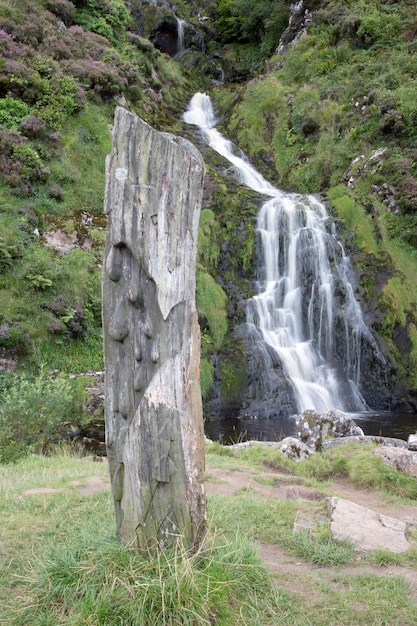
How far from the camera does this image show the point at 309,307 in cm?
1666

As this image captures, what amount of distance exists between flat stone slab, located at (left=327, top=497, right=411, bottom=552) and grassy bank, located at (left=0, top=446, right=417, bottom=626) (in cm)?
13

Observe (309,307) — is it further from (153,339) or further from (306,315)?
(153,339)

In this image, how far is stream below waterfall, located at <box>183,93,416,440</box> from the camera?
14875 millimetres

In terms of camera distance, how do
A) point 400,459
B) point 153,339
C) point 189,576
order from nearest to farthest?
point 189,576, point 153,339, point 400,459

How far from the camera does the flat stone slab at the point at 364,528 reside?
4.66 meters

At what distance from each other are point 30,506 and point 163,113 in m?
23.4

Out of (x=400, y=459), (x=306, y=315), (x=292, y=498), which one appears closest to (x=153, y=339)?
(x=292, y=498)

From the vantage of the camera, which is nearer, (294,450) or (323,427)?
(294,450)

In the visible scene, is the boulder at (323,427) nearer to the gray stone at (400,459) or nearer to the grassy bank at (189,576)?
the gray stone at (400,459)

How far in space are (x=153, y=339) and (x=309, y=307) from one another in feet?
44.8

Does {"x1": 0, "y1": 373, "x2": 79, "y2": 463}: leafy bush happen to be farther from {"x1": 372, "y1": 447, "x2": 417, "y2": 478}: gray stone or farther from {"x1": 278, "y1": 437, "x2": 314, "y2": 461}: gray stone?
{"x1": 372, "y1": 447, "x2": 417, "y2": 478}: gray stone

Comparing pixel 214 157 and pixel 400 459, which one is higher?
pixel 214 157

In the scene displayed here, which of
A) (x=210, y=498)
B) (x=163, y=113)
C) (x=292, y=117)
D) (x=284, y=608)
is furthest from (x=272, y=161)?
(x=284, y=608)

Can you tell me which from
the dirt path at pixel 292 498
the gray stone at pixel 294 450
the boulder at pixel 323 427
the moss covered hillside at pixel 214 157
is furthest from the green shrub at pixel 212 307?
the dirt path at pixel 292 498
